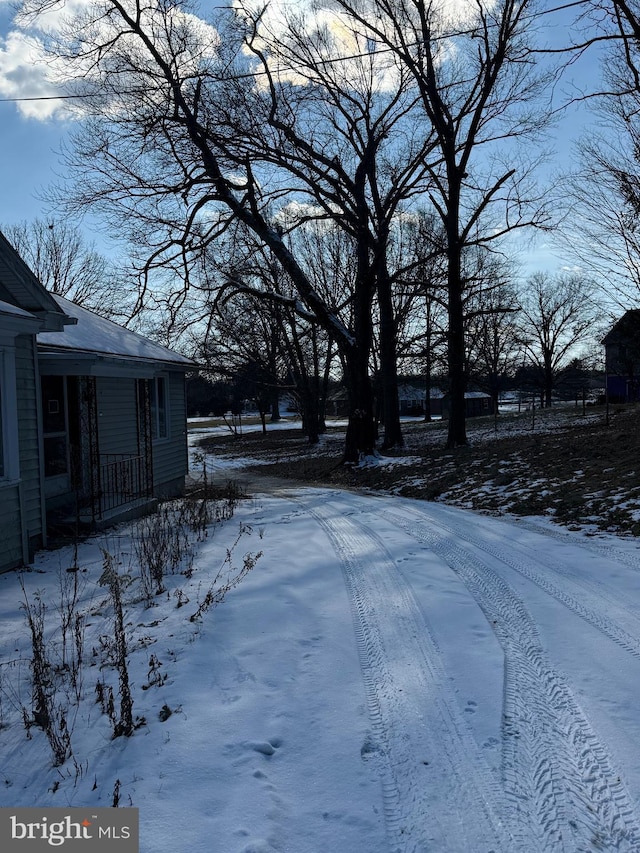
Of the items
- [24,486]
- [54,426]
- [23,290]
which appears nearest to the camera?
[24,486]

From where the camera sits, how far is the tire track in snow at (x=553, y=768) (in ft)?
8.14

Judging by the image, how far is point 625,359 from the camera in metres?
26.1

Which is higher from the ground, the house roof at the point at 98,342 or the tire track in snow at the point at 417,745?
the house roof at the point at 98,342

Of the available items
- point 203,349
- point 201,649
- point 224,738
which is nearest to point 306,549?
point 201,649

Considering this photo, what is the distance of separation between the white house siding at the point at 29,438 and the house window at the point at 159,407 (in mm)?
5865

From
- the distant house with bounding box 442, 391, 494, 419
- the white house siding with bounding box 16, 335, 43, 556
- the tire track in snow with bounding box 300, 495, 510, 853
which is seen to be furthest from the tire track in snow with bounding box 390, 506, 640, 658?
the distant house with bounding box 442, 391, 494, 419

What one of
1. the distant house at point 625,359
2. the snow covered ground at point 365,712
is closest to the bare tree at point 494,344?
the distant house at point 625,359

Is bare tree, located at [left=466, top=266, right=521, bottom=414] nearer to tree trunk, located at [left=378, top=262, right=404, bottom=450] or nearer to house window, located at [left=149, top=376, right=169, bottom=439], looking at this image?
tree trunk, located at [left=378, top=262, right=404, bottom=450]

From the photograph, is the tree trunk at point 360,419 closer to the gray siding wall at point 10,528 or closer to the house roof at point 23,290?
the house roof at point 23,290

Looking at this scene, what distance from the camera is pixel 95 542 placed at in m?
8.54

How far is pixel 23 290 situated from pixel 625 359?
83.2ft

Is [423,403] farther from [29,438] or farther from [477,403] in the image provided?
[29,438]

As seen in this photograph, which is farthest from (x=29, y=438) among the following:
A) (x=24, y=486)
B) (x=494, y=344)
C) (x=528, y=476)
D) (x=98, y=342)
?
(x=494, y=344)
